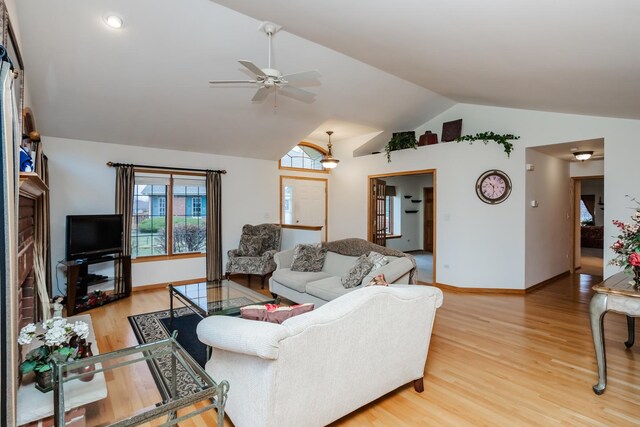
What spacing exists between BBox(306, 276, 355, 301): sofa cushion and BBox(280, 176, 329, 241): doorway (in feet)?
10.6

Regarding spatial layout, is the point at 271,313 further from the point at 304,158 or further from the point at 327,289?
the point at 304,158

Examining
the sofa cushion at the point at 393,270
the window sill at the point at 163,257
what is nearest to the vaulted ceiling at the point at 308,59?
the window sill at the point at 163,257

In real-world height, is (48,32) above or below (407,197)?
above

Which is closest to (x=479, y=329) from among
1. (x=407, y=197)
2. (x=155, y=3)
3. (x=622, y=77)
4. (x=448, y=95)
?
(x=622, y=77)

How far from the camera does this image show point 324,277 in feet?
14.2

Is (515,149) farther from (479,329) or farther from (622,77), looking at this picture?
(479,329)

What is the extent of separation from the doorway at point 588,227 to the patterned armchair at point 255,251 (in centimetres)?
626

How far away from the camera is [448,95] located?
5492 millimetres

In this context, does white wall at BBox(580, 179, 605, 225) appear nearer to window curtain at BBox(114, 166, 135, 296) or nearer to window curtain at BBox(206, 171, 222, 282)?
window curtain at BBox(206, 171, 222, 282)

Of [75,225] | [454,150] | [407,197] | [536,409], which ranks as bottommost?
[536,409]

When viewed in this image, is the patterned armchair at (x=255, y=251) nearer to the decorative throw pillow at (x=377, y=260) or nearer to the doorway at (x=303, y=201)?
the doorway at (x=303, y=201)

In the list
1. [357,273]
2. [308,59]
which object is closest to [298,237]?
[357,273]

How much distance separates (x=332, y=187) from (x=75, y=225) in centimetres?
512

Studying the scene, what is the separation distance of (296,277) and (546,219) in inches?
184
